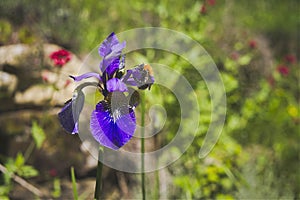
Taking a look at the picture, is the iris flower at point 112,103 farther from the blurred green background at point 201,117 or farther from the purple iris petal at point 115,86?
the blurred green background at point 201,117

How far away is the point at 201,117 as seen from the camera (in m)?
2.69

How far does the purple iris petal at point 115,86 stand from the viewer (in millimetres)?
1175

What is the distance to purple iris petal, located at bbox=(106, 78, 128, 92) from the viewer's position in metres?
1.17

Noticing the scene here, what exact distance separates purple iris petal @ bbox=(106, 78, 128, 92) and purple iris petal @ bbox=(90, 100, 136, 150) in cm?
7

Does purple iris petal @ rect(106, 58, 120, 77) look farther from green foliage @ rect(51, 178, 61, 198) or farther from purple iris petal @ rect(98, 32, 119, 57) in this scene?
green foliage @ rect(51, 178, 61, 198)

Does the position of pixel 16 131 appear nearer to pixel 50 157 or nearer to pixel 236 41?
pixel 50 157

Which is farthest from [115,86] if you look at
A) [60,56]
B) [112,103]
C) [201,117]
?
[201,117]

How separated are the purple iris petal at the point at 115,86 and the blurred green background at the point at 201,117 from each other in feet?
2.60

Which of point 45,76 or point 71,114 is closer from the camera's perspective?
point 71,114

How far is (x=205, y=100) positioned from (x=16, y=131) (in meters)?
1.15

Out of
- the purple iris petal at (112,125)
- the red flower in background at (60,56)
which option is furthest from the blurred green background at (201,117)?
the purple iris petal at (112,125)

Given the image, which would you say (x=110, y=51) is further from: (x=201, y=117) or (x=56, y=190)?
(x=201, y=117)

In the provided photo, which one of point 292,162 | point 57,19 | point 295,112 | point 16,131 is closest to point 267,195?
point 292,162

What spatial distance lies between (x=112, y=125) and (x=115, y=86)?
11cm
